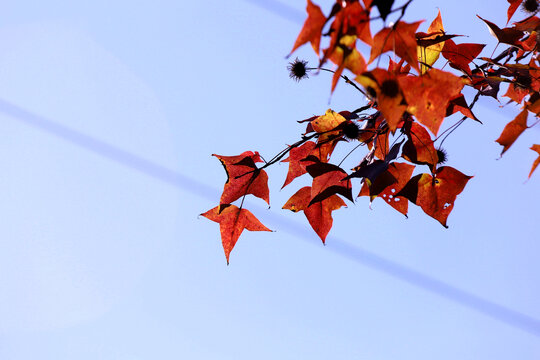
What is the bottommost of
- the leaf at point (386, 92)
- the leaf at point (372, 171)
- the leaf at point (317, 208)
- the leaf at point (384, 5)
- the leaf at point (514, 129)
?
the leaf at point (317, 208)

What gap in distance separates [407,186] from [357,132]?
141 mm

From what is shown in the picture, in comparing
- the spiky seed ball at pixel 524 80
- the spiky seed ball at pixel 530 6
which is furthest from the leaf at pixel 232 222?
the spiky seed ball at pixel 530 6

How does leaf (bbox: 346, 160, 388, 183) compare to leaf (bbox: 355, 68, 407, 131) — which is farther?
leaf (bbox: 346, 160, 388, 183)

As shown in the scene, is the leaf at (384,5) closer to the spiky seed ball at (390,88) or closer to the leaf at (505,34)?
A: the spiky seed ball at (390,88)

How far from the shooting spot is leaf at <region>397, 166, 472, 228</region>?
80 centimetres

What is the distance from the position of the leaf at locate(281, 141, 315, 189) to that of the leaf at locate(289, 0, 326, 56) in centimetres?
40

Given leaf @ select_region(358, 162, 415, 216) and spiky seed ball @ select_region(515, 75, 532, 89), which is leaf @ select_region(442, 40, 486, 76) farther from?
leaf @ select_region(358, 162, 415, 216)

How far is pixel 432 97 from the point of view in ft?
1.91

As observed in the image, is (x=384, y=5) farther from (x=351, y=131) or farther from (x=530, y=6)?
(x=530, y=6)

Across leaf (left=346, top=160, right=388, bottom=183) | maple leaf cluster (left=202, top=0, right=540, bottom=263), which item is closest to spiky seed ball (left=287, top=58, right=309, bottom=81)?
maple leaf cluster (left=202, top=0, right=540, bottom=263)

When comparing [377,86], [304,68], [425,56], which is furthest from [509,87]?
[377,86]

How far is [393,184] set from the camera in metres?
0.85

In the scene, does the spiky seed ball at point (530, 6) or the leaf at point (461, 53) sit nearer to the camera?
the leaf at point (461, 53)

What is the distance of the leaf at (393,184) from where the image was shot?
773 millimetres
